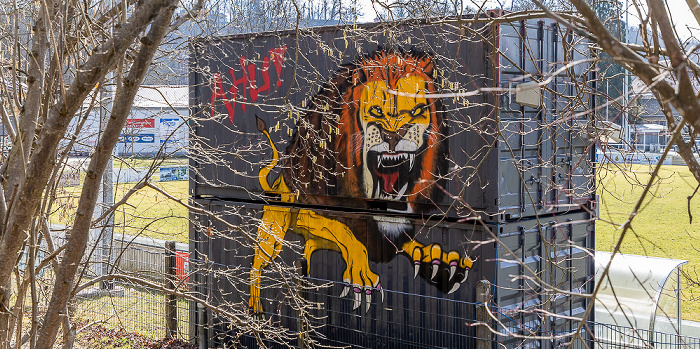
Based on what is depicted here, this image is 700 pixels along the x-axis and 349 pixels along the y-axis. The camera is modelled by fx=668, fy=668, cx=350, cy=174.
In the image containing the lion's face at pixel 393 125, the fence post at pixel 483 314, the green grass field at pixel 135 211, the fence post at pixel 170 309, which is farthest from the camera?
the fence post at pixel 170 309

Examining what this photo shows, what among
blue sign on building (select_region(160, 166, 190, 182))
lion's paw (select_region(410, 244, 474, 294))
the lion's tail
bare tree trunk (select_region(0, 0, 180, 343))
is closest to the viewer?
bare tree trunk (select_region(0, 0, 180, 343))

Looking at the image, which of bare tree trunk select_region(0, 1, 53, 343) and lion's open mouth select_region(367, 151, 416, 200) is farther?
lion's open mouth select_region(367, 151, 416, 200)

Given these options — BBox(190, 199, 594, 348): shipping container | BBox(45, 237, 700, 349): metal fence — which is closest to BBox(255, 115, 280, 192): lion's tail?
BBox(190, 199, 594, 348): shipping container

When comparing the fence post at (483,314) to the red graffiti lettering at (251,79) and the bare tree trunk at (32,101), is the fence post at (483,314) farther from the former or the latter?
the bare tree trunk at (32,101)

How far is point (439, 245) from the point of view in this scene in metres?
7.47

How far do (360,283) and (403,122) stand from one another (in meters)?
2.04

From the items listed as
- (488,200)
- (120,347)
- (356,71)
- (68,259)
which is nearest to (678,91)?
(68,259)

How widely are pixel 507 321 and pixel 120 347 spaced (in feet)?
18.7


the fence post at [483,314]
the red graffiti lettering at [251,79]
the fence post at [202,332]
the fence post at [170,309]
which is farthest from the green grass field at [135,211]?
the fence post at [483,314]

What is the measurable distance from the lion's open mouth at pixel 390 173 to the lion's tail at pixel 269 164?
1.61 m

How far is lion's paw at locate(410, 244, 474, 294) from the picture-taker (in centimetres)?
732

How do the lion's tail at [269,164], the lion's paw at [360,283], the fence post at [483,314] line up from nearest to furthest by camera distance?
1. the fence post at [483,314]
2. the lion's paw at [360,283]
3. the lion's tail at [269,164]

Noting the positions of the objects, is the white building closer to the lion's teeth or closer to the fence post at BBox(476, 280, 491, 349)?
the lion's teeth

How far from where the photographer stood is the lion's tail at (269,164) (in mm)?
9086
